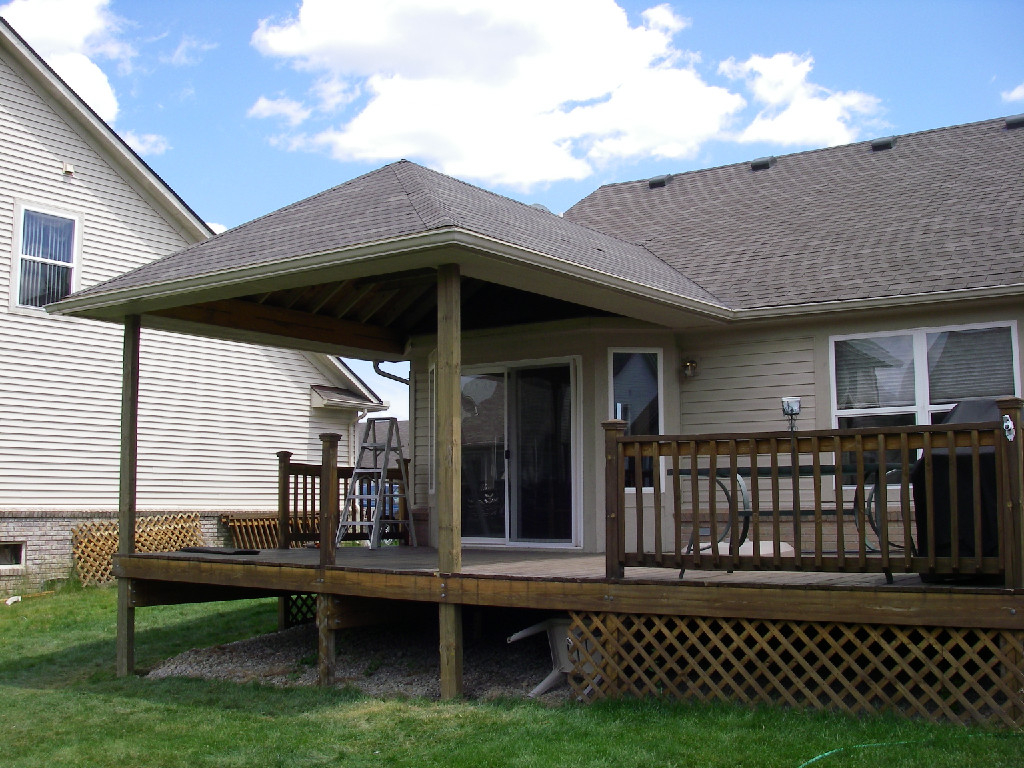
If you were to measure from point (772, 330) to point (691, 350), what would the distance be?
2.59 feet

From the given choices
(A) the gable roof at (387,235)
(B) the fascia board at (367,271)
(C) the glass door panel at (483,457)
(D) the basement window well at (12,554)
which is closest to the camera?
(B) the fascia board at (367,271)

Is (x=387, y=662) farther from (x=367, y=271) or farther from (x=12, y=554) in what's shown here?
(x=12, y=554)

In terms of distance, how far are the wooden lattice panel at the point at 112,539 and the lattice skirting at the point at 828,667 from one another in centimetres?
918

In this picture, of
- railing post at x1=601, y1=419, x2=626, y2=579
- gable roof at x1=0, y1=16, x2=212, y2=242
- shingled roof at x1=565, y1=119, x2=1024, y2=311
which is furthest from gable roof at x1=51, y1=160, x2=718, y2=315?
gable roof at x1=0, y1=16, x2=212, y2=242

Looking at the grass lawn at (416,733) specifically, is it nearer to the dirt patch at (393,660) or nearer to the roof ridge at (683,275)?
the dirt patch at (393,660)

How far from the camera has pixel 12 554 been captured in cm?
1374

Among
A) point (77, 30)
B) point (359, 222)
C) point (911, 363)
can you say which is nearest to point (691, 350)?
point (911, 363)

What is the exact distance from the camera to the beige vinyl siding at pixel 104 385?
14016 millimetres

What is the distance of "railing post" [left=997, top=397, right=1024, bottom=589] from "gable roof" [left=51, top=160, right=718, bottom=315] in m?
2.98

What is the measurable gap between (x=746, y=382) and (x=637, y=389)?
3.31ft

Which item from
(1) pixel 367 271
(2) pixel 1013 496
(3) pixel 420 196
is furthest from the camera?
(3) pixel 420 196

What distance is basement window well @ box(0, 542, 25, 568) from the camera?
13.6 metres

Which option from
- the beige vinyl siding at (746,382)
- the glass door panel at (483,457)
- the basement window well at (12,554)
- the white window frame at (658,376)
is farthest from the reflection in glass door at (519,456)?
the basement window well at (12,554)

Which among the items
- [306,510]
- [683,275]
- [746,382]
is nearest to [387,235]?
[746,382]
